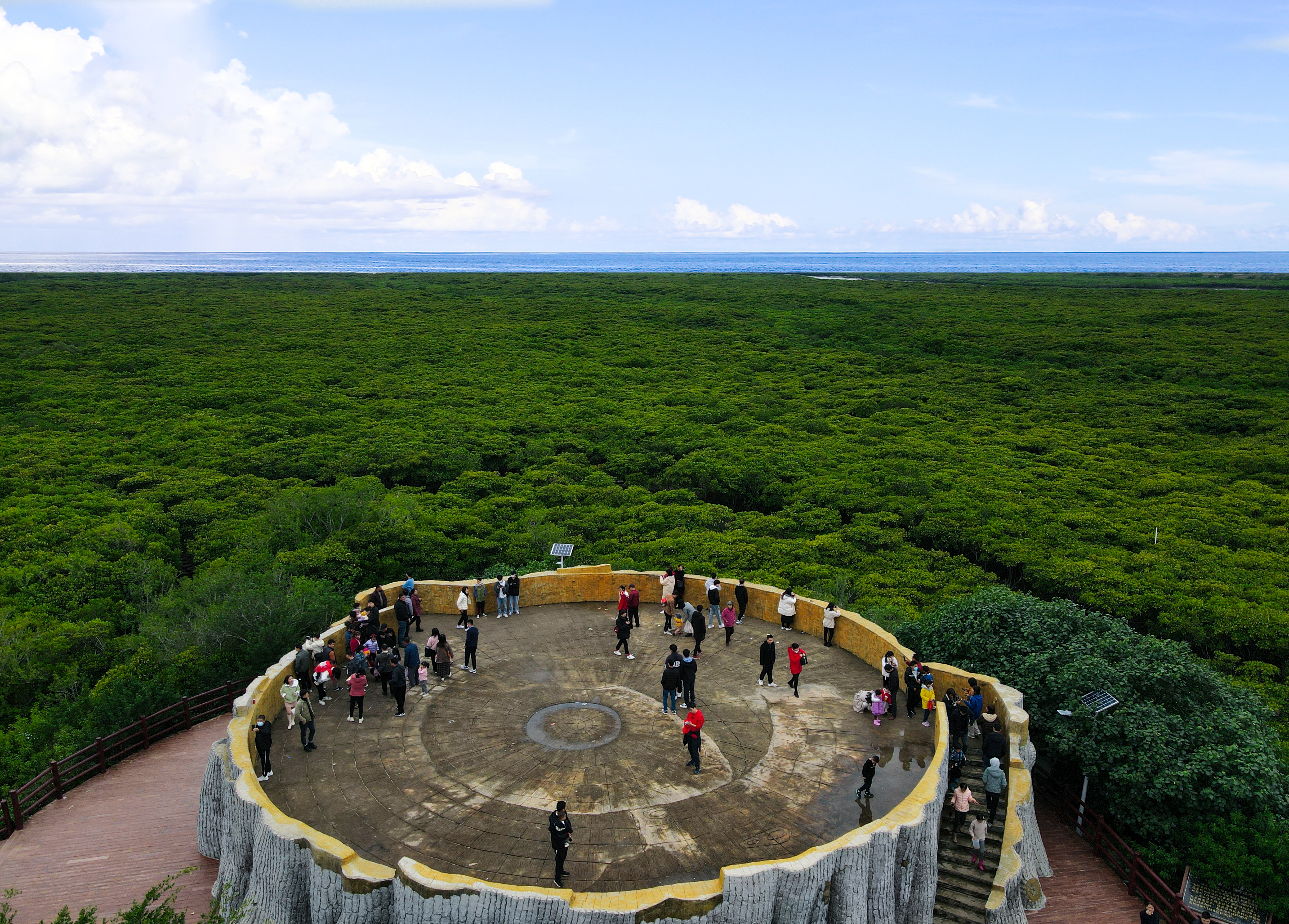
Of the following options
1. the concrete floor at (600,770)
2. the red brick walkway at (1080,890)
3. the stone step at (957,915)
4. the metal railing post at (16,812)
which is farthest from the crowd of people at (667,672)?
the metal railing post at (16,812)

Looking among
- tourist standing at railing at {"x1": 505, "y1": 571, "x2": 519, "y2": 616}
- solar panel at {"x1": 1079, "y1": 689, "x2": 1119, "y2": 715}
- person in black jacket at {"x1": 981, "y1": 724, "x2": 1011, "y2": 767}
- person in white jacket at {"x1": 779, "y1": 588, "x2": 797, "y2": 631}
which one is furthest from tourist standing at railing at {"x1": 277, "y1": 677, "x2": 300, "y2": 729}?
solar panel at {"x1": 1079, "y1": 689, "x2": 1119, "y2": 715}

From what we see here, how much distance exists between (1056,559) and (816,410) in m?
29.6

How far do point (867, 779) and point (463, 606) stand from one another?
1138cm

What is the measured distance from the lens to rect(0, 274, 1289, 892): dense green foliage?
2784cm

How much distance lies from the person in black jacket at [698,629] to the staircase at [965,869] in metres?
6.56

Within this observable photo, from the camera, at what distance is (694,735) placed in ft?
53.1

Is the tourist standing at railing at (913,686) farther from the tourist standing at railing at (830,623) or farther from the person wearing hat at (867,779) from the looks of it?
the tourist standing at railing at (830,623)

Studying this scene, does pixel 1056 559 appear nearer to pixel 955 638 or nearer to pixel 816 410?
pixel 955 638

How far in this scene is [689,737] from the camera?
Result: 639 inches

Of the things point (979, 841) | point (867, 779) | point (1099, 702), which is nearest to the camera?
point (867, 779)

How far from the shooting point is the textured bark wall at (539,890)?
1247 cm

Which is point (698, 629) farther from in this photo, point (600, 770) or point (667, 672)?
point (600, 770)

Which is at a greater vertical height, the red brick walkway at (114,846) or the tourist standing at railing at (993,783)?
the tourist standing at railing at (993,783)

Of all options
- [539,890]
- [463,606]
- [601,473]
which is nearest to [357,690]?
[463,606]
